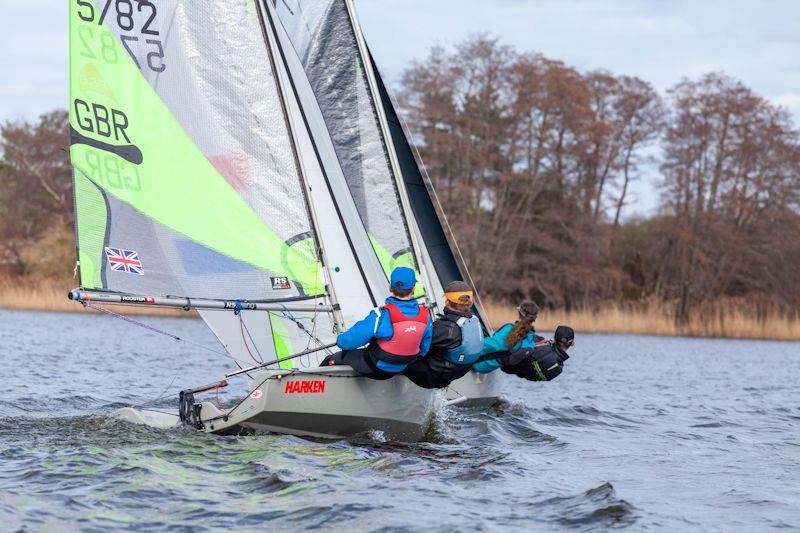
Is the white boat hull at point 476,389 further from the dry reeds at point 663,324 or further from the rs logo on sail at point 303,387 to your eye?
the dry reeds at point 663,324

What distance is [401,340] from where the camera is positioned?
7234 mm

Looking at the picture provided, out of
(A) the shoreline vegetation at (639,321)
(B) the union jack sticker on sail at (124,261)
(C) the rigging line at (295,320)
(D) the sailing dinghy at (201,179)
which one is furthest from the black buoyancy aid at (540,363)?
(A) the shoreline vegetation at (639,321)

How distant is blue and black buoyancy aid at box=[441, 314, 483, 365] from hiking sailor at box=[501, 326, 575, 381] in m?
0.91

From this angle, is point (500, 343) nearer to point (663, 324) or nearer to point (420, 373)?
point (420, 373)

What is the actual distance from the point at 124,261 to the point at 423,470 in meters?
2.93

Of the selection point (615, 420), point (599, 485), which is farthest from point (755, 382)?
point (599, 485)

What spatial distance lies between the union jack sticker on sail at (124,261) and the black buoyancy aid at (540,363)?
3116 mm

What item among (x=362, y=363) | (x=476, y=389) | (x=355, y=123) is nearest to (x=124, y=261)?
(x=362, y=363)

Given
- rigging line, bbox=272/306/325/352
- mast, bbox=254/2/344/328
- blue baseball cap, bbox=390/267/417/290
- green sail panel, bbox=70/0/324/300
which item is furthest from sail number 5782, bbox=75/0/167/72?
blue baseball cap, bbox=390/267/417/290

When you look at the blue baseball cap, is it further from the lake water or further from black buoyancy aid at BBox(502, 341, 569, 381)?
black buoyancy aid at BBox(502, 341, 569, 381)

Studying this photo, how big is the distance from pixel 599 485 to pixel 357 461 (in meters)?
1.59

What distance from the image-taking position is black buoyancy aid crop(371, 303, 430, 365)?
7.22 m

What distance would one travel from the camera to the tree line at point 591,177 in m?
33.1

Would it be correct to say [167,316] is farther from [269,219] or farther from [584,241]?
[269,219]
